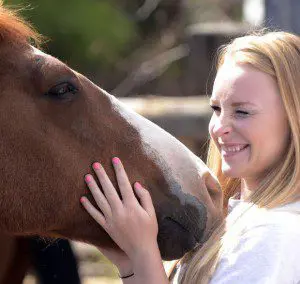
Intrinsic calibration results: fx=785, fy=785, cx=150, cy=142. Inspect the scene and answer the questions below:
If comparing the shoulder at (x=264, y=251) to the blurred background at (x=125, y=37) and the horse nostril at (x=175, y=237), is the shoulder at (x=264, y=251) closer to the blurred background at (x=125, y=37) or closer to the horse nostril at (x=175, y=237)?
the horse nostril at (x=175, y=237)

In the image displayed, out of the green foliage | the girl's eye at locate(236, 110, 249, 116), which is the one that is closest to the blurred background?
the green foliage

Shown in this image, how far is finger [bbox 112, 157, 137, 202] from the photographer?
263 cm

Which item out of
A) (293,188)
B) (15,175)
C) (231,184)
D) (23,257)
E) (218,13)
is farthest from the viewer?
(218,13)

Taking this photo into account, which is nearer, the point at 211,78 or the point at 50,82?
the point at 50,82

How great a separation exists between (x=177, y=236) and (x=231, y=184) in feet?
1.16

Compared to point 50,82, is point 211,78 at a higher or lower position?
lower

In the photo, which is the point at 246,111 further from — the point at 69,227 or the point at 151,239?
the point at 69,227

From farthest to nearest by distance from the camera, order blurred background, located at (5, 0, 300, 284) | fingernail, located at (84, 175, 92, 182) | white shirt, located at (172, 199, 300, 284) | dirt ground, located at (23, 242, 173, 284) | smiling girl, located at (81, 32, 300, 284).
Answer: blurred background, located at (5, 0, 300, 284)
dirt ground, located at (23, 242, 173, 284)
fingernail, located at (84, 175, 92, 182)
smiling girl, located at (81, 32, 300, 284)
white shirt, located at (172, 199, 300, 284)

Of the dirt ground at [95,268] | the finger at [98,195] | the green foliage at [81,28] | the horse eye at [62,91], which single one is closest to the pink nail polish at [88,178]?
the finger at [98,195]

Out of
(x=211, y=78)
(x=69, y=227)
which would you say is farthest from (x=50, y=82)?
(x=211, y=78)

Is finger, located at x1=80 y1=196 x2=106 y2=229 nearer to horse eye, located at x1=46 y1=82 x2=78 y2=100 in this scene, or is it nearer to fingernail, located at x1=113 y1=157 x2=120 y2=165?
fingernail, located at x1=113 y1=157 x2=120 y2=165

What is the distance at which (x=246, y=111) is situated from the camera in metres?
2.59

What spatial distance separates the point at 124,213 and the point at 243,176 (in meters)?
0.43

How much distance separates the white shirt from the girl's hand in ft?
0.84
